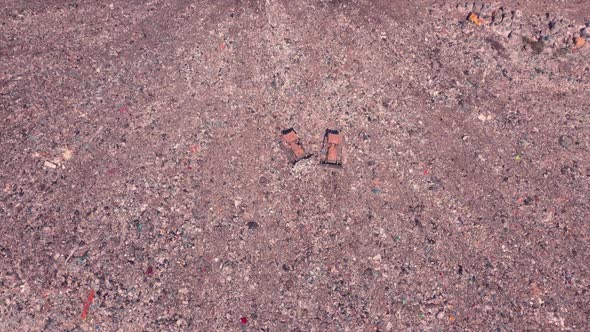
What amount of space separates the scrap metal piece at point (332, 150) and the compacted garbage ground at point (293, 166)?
0.23ft

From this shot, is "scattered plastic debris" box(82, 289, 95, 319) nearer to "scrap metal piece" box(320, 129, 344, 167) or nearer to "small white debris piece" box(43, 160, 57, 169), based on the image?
"small white debris piece" box(43, 160, 57, 169)

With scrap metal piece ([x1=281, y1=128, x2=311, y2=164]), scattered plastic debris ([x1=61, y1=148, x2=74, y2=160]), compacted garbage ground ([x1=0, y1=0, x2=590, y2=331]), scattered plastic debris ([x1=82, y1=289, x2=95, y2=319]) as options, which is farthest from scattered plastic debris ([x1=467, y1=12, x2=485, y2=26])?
scattered plastic debris ([x1=82, y1=289, x2=95, y2=319])

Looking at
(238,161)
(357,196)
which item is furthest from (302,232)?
(238,161)

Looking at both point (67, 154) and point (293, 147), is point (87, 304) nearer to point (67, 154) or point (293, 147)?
point (67, 154)

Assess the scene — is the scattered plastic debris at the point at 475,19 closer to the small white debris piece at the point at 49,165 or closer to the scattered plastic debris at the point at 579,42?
the scattered plastic debris at the point at 579,42

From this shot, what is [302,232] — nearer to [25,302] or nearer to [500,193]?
[500,193]

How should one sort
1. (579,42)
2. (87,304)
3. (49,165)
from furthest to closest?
(579,42), (49,165), (87,304)

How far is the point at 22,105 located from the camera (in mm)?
5852

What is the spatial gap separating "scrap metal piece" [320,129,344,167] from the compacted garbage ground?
0.07m

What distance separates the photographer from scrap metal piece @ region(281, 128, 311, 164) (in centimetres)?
547

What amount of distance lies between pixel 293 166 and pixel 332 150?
501 millimetres

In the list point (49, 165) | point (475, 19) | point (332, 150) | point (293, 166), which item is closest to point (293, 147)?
point (293, 166)

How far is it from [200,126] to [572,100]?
16.0ft

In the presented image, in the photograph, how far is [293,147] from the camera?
550 cm
